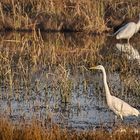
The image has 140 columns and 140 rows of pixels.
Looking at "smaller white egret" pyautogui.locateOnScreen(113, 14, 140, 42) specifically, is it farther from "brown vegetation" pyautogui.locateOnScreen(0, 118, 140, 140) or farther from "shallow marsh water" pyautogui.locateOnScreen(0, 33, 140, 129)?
"brown vegetation" pyautogui.locateOnScreen(0, 118, 140, 140)

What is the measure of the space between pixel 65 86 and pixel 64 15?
10039 mm

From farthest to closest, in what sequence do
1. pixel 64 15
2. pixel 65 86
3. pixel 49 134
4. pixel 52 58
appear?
pixel 64 15 → pixel 52 58 → pixel 65 86 → pixel 49 134

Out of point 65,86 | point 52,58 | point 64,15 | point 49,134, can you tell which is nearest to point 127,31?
point 64,15

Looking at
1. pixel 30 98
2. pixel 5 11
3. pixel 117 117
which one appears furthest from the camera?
pixel 5 11

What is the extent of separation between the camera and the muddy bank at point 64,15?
19766 millimetres

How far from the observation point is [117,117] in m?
9.84

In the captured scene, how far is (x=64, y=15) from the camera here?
20562mm

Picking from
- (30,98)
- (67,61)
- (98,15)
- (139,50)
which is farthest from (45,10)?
(30,98)

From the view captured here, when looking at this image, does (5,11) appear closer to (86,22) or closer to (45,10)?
(45,10)

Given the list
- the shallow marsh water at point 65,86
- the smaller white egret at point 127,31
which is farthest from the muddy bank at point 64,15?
the shallow marsh water at point 65,86

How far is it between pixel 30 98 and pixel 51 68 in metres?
2.27

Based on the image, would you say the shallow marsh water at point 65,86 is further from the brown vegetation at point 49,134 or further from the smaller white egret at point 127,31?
the smaller white egret at point 127,31

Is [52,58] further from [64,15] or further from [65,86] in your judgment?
[64,15]

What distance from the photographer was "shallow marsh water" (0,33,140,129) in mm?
9797
